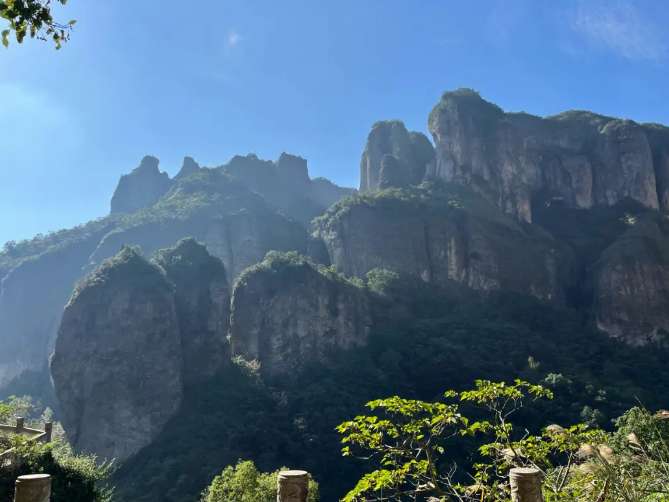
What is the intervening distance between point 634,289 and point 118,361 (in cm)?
5991

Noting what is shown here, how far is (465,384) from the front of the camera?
5412 centimetres

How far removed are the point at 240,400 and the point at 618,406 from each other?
32.9 meters

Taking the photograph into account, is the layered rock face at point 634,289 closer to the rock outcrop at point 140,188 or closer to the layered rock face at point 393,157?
the layered rock face at point 393,157

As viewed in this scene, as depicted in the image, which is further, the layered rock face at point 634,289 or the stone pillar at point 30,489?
the layered rock face at point 634,289

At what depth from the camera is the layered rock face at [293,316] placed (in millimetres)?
60375

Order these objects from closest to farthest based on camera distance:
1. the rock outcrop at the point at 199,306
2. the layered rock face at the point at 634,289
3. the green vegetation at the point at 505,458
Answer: the green vegetation at the point at 505,458 < the rock outcrop at the point at 199,306 < the layered rock face at the point at 634,289

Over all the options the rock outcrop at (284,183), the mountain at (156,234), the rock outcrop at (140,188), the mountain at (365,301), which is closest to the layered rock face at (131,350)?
the mountain at (365,301)

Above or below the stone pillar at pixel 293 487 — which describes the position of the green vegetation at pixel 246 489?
below

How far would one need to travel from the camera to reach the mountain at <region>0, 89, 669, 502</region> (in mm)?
49188

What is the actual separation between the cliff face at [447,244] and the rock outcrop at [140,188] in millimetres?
65503

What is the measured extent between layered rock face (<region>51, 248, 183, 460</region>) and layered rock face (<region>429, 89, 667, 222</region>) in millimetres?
52664

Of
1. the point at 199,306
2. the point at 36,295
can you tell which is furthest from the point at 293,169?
the point at 199,306

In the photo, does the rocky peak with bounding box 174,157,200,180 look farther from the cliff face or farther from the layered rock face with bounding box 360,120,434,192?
the cliff face

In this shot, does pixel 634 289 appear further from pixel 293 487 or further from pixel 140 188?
pixel 140 188
